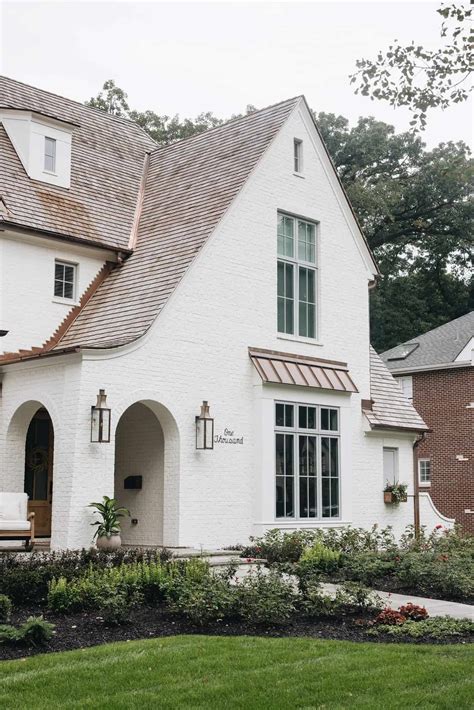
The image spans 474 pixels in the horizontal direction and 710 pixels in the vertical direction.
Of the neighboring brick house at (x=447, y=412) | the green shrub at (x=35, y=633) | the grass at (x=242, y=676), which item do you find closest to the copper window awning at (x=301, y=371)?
the grass at (x=242, y=676)

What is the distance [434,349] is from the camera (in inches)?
1467

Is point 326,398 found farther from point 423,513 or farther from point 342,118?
point 342,118

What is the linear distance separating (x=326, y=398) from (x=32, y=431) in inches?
252

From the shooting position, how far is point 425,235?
163ft

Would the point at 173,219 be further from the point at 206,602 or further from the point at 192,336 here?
the point at 206,602

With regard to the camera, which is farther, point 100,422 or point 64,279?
point 64,279

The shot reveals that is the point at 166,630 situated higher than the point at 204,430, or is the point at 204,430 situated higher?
the point at 204,430

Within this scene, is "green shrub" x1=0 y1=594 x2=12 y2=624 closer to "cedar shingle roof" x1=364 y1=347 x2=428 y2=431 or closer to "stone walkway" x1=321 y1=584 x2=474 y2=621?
"stone walkway" x1=321 y1=584 x2=474 y2=621

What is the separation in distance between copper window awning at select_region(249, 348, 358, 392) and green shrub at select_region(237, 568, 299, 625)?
855 cm

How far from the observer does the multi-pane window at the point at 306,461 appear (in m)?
19.2

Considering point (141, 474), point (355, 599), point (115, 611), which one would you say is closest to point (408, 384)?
point (141, 474)

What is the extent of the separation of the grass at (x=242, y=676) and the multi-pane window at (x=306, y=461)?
10.0 m

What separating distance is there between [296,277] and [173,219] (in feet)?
10.0

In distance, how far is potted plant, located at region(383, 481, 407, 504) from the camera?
2177cm
